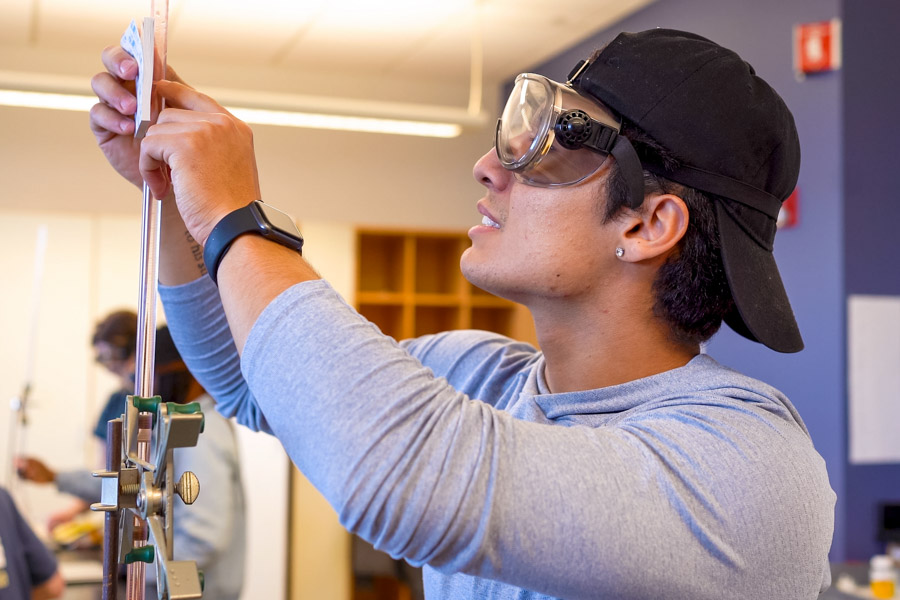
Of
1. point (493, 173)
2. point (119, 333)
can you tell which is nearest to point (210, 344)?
point (493, 173)

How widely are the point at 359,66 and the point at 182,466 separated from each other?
3.51m

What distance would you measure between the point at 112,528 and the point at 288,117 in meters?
3.15

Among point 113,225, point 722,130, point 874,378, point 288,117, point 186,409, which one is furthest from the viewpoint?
point 113,225

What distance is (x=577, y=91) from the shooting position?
3.61 ft

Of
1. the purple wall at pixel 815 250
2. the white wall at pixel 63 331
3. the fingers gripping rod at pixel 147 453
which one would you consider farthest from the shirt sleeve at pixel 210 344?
the white wall at pixel 63 331

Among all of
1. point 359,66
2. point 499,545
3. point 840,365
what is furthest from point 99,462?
point 499,545

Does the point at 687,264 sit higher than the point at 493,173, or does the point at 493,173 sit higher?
the point at 493,173

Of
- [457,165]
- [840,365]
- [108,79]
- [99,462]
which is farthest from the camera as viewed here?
[457,165]

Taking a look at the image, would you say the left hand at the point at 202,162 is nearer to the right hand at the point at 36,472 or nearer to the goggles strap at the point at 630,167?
the goggles strap at the point at 630,167

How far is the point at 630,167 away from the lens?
106 cm

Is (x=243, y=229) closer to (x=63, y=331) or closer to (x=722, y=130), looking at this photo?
(x=722, y=130)

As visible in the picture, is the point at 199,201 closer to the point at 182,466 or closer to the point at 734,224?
the point at 734,224

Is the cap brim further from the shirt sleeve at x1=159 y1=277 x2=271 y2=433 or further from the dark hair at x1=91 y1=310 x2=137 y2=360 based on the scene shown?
the dark hair at x1=91 y1=310 x2=137 y2=360

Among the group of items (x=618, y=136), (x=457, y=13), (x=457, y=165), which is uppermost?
(x=457, y=13)
